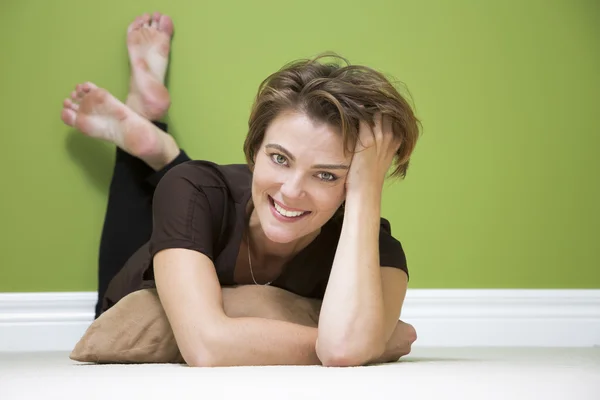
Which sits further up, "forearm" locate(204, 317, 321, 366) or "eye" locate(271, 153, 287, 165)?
"eye" locate(271, 153, 287, 165)

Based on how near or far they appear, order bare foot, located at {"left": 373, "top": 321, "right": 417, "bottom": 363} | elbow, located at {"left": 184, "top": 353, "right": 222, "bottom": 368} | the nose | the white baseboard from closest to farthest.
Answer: elbow, located at {"left": 184, "top": 353, "right": 222, "bottom": 368}
the nose
bare foot, located at {"left": 373, "top": 321, "right": 417, "bottom": 363}
the white baseboard

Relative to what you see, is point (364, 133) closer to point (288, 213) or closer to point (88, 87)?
point (288, 213)

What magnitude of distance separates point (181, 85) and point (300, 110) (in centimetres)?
109

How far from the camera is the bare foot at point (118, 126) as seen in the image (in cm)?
221

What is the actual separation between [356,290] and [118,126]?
114 centimetres

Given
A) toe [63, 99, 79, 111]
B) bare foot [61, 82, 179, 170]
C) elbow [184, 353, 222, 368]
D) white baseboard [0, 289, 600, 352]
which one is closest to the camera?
elbow [184, 353, 222, 368]

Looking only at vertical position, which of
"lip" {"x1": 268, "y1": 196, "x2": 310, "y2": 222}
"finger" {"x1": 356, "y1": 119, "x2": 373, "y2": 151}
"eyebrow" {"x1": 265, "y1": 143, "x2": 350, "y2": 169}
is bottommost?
"lip" {"x1": 268, "y1": 196, "x2": 310, "y2": 222}

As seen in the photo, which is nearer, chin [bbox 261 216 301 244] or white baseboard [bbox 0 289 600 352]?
chin [bbox 261 216 301 244]

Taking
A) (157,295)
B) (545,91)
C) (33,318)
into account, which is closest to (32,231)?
(33,318)

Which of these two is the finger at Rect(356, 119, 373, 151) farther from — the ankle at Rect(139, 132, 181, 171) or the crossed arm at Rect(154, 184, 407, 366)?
the ankle at Rect(139, 132, 181, 171)

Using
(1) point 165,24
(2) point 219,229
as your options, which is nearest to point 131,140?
(1) point 165,24

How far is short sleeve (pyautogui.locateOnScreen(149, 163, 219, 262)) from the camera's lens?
1.46 meters

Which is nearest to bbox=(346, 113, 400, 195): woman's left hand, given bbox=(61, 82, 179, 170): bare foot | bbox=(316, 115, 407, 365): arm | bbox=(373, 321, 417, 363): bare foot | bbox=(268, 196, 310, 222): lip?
bbox=(316, 115, 407, 365): arm

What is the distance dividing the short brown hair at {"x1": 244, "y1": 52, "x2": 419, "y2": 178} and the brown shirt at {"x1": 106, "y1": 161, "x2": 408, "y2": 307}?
0.52 feet
